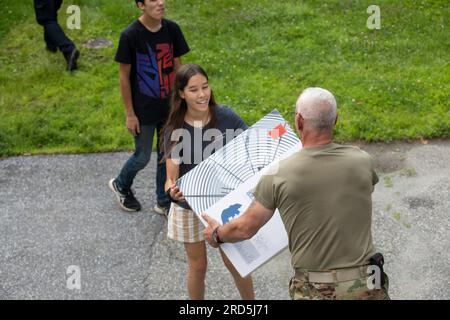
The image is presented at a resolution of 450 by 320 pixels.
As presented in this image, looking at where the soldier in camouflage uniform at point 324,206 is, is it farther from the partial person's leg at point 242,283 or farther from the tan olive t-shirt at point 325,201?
the partial person's leg at point 242,283

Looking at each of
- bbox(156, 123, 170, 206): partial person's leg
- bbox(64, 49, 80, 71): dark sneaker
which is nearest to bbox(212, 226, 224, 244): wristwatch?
bbox(156, 123, 170, 206): partial person's leg

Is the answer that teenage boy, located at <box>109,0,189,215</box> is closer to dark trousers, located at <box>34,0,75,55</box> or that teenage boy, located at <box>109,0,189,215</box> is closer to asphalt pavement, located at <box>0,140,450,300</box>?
asphalt pavement, located at <box>0,140,450,300</box>

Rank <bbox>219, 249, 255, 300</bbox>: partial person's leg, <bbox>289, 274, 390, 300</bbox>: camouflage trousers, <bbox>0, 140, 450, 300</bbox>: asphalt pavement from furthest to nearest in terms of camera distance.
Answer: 1. <bbox>0, 140, 450, 300</bbox>: asphalt pavement
2. <bbox>219, 249, 255, 300</bbox>: partial person's leg
3. <bbox>289, 274, 390, 300</bbox>: camouflage trousers

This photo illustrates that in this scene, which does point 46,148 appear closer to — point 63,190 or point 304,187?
point 63,190

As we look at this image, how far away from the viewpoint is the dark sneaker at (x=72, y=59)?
800cm

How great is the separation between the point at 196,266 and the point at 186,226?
0.30m

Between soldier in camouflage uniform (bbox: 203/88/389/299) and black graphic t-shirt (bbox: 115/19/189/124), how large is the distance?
2129 mm

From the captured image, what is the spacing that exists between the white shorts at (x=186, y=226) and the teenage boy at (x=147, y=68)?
0.86m

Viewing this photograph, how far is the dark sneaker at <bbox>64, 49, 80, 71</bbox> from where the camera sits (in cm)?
800

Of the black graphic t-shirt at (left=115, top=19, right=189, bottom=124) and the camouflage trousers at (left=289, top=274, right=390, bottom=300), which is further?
the black graphic t-shirt at (left=115, top=19, right=189, bottom=124)

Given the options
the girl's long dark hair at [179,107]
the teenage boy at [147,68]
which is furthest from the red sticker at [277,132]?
the teenage boy at [147,68]

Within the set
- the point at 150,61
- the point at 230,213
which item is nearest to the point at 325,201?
the point at 230,213

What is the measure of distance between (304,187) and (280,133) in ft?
2.87
